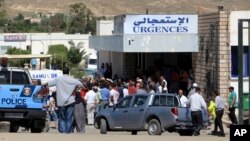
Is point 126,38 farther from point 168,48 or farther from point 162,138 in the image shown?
point 162,138

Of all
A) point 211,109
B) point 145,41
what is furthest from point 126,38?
point 211,109

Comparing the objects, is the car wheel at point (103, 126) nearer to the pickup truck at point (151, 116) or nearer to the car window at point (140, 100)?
the pickup truck at point (151, 116)

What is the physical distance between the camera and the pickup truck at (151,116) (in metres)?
24.6

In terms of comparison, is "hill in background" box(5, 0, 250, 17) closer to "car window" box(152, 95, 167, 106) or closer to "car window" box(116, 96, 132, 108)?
"car window" box(116, 96, 132, 108)

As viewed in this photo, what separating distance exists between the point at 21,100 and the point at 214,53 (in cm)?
1377

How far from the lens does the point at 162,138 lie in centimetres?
1905

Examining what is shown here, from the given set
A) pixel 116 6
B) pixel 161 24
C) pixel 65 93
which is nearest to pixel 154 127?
pixel 65 93

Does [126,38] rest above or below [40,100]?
above

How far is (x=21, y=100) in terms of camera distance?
21.4 metres

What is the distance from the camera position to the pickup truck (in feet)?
80.6

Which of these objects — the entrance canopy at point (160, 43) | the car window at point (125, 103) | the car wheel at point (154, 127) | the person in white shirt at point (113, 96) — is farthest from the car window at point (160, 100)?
the entrance canopy at point (160, 43)

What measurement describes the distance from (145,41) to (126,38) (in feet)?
2.89

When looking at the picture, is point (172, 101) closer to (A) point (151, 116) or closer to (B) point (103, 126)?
(A) point (151, 116)

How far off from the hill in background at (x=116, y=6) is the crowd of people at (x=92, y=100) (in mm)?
129829
